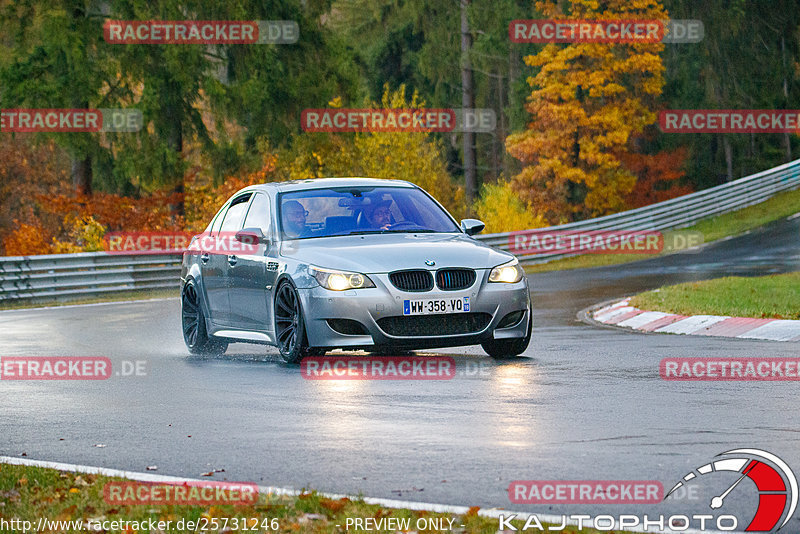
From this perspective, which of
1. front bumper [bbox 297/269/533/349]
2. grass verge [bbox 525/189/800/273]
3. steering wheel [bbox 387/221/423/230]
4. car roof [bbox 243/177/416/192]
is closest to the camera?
front bumper [bbox 297/269/533/349]

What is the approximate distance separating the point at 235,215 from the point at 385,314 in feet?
11.5

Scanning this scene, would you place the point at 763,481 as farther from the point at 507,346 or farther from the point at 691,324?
the point at 691,324

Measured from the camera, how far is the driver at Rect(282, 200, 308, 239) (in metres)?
14.0

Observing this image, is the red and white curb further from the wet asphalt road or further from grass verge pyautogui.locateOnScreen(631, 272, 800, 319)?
the wet asphalt road

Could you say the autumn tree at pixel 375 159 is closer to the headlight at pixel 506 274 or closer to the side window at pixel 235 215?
the side window at pixel 235 215

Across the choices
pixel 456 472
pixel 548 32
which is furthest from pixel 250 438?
pixel 548 32

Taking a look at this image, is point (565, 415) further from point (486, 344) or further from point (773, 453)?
point (486, 344)

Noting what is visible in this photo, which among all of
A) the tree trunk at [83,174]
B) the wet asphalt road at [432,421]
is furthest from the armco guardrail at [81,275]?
the wet asphalt road at [432,421]

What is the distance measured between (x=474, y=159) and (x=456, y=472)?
2265 inches

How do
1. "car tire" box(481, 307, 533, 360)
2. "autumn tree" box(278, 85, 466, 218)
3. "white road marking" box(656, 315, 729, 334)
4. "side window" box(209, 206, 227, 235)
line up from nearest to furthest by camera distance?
"car tire" box(481, 307, 533, 360) < "side window" box(209, 206, 227, 235) < "white road marking" box(656, 315, 729, 334) < "autumn tree" box(278, 85, 466, 218)

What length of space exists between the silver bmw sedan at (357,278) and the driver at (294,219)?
0.03ft

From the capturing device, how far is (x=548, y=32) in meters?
53.7

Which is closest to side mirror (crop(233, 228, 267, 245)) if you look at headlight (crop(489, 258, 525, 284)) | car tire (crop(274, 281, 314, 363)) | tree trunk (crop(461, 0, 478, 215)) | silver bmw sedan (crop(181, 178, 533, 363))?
silver bmw sedan (crop(181, 178, 533, 363))

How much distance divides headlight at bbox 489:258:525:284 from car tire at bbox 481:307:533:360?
0.39 m
